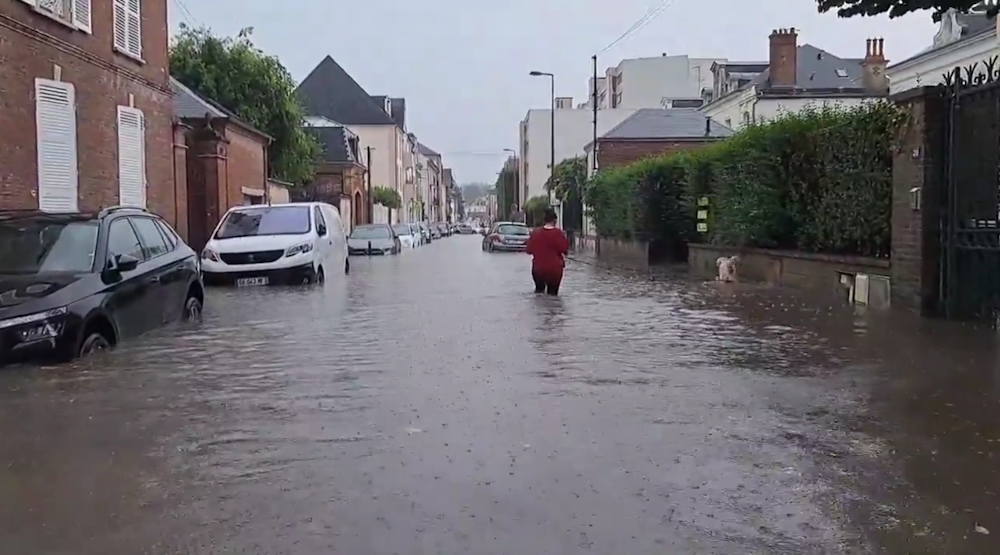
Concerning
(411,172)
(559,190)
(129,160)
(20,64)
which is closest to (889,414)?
(20,64)

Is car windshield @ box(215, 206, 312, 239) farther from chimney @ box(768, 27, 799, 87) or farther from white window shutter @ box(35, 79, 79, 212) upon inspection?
chimney @ box(768, 27, 799, 87)

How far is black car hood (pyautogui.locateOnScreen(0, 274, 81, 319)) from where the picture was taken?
27.6ft

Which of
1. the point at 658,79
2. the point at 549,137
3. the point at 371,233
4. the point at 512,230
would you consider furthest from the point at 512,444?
the point at 658,79

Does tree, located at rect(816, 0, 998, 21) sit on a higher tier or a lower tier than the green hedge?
higher

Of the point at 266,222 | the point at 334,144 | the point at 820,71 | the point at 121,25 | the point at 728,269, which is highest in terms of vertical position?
the point at 820,71

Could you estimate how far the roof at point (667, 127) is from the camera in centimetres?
5031

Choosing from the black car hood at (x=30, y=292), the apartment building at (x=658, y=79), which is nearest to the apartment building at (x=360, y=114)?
the apartment building at (x=658, y=79)

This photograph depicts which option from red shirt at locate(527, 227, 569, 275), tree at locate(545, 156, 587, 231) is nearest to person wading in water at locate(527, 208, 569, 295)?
red shirt at locate(527, 227, 569, 275)

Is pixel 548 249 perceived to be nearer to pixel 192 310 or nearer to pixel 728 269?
pixel 728 269

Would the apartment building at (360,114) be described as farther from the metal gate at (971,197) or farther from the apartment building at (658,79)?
the metal gate at (971,197)

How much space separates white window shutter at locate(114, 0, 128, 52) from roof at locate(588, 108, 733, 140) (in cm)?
3354

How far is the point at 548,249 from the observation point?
16.4 m

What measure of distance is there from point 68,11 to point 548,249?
911cm

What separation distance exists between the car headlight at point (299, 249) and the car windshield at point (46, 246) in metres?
8.35
